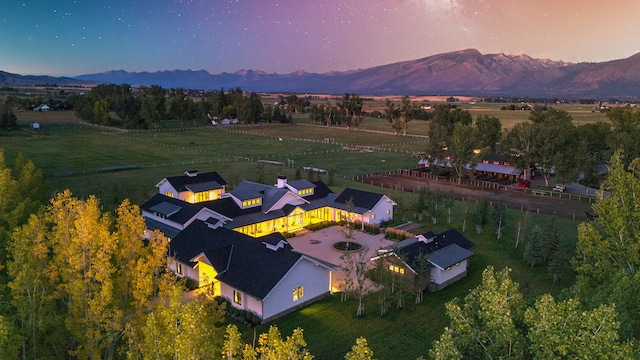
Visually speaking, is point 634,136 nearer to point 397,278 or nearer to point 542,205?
point 542,205

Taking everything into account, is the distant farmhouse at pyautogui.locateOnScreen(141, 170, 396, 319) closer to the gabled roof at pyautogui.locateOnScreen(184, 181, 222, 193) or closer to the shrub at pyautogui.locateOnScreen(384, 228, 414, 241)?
the gabled roof at pyautogui.locateOnScreen(184, 181, 222, 193)

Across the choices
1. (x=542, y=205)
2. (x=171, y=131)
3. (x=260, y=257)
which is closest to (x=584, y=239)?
(x=260, y=257)

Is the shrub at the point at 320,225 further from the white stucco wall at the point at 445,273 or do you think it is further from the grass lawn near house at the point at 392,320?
the white stucco wall at the point at 445,273

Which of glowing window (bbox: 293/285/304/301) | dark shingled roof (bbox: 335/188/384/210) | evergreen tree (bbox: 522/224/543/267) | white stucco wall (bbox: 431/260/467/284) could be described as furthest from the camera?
dark shingled roof (bbox: 335/188/384/210)

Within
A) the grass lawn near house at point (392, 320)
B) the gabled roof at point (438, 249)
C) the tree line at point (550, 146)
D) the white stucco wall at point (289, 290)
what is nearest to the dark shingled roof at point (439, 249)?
the gabled roof at point (438, 249)

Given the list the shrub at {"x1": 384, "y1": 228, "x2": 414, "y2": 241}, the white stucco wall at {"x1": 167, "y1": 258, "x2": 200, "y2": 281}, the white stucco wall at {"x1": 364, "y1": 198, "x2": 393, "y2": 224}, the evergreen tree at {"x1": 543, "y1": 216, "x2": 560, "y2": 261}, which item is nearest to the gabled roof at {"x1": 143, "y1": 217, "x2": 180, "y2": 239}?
the white stucco wall at {"x1": 167, "y1": 258, "x2": 200, "y2": 281}

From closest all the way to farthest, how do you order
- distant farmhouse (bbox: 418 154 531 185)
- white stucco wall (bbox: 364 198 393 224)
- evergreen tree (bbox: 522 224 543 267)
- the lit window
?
1. evergreen tree (bbox: 522 224 543 267)
2. white stucco wall (bbox: 364 198 393 224)
3. the lit window
4. distant farmhouse (bbox: 418 154 531 185)
